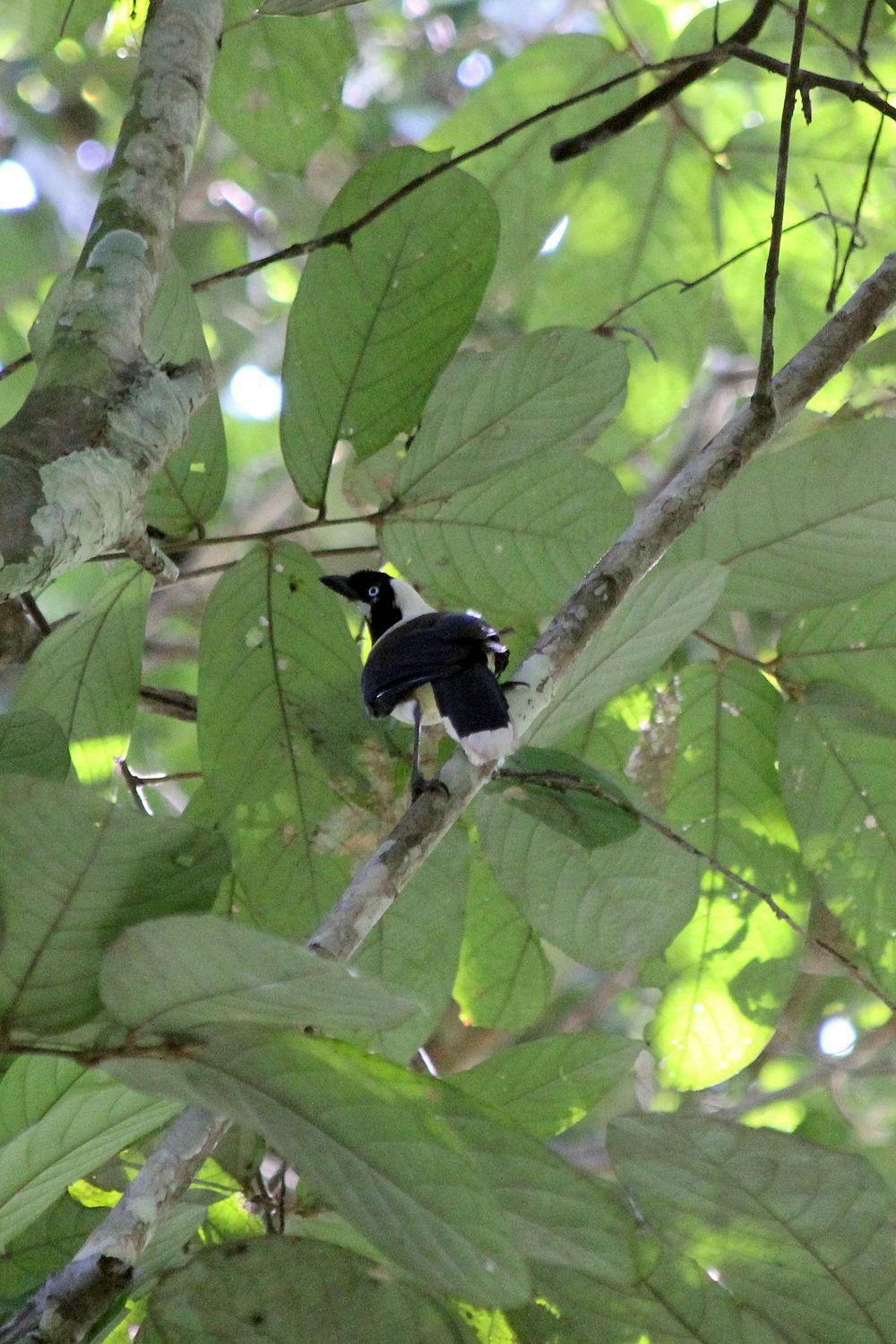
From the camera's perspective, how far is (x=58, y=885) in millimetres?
903

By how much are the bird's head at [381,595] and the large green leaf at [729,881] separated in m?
1.09

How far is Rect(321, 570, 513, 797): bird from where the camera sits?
165cm

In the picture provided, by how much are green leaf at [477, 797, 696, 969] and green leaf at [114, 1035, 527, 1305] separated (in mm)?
869

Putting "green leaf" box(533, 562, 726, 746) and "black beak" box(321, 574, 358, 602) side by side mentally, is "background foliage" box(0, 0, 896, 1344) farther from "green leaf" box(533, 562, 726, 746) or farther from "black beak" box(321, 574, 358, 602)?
"black beak" box(321, 574, 358, 602)

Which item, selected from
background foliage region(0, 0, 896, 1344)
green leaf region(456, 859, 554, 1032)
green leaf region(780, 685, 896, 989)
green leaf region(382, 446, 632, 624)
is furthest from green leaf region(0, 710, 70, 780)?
green leaf region(780, 685, 896, 989)

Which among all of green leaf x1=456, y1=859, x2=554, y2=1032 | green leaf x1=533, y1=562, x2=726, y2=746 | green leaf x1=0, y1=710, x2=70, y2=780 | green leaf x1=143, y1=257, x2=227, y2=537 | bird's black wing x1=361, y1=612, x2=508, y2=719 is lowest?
green leaf x1=456, y1=859, x2=554, y2=1032

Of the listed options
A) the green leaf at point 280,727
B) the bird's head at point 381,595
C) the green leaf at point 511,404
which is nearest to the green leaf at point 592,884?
the green leaf at point 280,727

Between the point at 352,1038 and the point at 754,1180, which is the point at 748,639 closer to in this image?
the point at 352,1038

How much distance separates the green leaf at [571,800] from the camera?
153 centimetres

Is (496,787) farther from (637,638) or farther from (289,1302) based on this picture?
(289,1302)

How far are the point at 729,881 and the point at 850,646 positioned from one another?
40 centimetres

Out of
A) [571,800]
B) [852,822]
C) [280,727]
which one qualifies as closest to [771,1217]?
[571,800]

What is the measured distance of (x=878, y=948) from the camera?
6.18ft

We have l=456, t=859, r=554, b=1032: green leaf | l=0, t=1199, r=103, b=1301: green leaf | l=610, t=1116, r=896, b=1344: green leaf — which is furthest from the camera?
l=456, t=859, r=554, b=1032: green leaf
